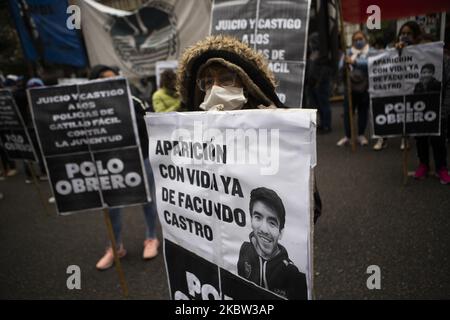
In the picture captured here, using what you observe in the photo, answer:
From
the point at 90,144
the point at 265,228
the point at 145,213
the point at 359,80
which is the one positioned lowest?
the point at 145,213

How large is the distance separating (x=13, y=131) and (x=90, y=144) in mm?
2866

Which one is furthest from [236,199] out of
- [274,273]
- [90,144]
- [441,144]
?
[441,144]

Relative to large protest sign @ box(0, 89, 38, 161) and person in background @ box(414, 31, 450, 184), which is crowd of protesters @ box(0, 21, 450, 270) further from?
large protest sign @ box(0, 89, 38, 161)

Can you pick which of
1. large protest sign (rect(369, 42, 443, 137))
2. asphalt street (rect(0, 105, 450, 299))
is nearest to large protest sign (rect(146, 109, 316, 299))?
asphalt street (rect(0, 105, 450, 299))

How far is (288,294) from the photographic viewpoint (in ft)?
3.77

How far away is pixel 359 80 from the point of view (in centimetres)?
569

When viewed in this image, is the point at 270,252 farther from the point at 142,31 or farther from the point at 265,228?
the point at 142,31

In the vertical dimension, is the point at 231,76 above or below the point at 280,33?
below

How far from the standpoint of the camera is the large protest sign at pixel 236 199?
108cm

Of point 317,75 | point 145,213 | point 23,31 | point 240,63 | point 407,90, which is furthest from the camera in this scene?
point 317,75

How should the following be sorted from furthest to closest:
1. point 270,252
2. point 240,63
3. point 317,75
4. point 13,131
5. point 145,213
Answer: point 317,75 → point 13,131 → point 145,213 → point 240,63 → point 270,252

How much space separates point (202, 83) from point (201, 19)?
3.83 m

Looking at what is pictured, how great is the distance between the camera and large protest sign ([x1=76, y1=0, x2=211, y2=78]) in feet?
16.8
